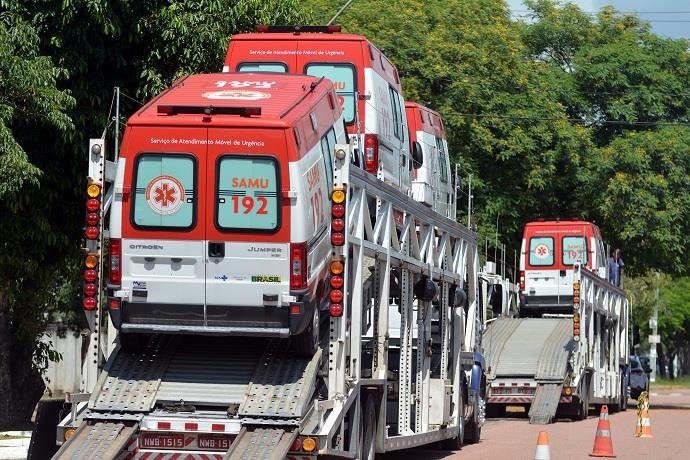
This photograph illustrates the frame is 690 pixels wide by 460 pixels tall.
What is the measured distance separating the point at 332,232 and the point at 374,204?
199 cm

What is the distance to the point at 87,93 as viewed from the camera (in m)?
21.2

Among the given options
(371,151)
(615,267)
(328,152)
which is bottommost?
(328,152)

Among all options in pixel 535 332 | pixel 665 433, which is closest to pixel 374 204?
pixel 665 433

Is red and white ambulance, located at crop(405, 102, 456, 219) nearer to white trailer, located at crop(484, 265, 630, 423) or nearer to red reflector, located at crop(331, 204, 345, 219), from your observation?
white trailer, located at crop(484, 265, 630, 423)

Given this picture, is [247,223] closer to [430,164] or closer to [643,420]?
[430,164]

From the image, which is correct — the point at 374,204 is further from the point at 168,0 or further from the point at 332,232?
the point at 168,0

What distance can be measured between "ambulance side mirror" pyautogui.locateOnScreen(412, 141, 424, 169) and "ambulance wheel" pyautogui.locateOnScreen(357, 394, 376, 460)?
6.66 meters

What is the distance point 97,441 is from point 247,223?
7.34 ft

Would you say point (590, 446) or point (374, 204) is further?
point (590, 446)

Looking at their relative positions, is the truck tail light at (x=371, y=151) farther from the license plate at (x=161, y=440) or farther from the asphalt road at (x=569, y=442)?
the license plate at (x=161, y=440)

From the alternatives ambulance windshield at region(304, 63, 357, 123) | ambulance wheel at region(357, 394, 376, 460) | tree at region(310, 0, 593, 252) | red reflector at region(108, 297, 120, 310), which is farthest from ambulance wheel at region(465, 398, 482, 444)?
tree at region(310, 0, 593, 252)

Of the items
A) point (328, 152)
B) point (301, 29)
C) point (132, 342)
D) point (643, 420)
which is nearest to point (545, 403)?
point (643, 420)

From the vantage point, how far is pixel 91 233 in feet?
42.0

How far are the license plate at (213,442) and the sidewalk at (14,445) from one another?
4.92m
